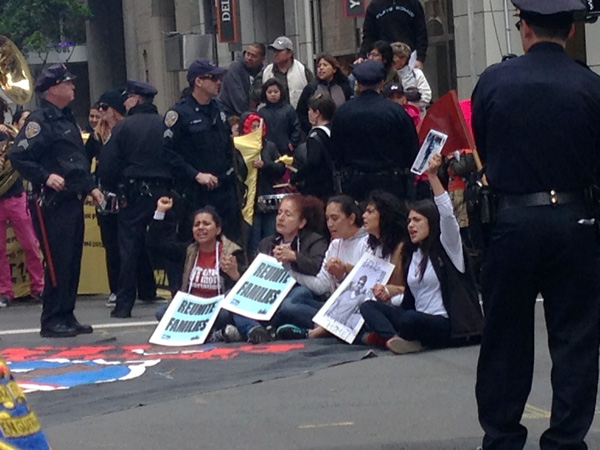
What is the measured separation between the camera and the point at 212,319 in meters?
10.3

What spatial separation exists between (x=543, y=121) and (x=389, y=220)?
427 centimetres

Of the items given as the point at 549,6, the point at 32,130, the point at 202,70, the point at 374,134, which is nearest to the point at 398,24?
the point at 202,70

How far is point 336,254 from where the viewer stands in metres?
10.2

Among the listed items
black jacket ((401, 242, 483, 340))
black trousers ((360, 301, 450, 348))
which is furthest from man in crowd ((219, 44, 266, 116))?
black jacket ((401, 242, 483, 340))

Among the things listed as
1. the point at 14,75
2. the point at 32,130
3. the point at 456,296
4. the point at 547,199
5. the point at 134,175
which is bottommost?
the point at 456,296

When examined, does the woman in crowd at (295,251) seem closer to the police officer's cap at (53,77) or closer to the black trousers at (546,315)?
the police officer's cap at (53,77)

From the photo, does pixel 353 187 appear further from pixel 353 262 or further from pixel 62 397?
pixel 62 397

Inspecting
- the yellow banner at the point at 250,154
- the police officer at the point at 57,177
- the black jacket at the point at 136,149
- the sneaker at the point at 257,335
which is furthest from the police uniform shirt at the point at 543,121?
the yellow banner at the point at 250,154

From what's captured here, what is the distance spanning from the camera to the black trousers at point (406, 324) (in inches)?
357

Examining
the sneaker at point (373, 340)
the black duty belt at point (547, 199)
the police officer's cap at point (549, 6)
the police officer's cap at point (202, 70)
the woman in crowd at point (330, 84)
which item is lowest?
the sneaker at point (373, 340)

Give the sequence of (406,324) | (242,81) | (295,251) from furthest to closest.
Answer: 1. (242,81)
2. (295,251)
3. (406,324)

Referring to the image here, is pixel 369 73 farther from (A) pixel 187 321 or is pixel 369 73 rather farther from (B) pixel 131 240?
(B) pixel 131 240

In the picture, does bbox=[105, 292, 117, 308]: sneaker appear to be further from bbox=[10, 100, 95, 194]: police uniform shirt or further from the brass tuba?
the brass tuba

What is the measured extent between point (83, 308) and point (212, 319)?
332 centimetres
